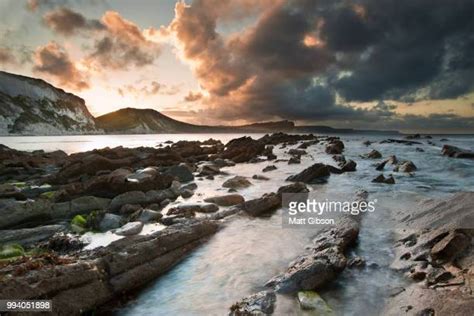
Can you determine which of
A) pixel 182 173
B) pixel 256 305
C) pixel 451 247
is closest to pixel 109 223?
pixel 256 305

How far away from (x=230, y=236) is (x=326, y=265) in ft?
14.5

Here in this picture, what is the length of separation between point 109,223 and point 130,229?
1209 mm

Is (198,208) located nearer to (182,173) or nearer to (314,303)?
(314,303)

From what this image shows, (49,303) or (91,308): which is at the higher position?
(49,303)

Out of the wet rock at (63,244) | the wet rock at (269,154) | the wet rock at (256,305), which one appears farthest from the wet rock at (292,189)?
the wet rock at (269,154)

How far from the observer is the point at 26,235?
36.9 ft

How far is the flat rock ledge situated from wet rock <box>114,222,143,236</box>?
2332mm

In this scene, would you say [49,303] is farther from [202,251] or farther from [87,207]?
[87,207]

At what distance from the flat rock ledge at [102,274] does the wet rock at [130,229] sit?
7.65 feet

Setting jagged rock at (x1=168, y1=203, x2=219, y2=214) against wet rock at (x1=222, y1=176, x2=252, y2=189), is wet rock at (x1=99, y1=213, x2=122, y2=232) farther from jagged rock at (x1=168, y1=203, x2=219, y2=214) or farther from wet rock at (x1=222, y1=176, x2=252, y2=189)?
wet rock at (x1=222, y1=176, x2=252, y2=189)

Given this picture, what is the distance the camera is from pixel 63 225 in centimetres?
1312

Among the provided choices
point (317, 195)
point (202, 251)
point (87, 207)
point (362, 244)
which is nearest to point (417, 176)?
point (317, 195)

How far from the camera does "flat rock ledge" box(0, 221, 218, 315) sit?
6.34 metres

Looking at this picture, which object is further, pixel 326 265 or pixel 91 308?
pixel 326 265
